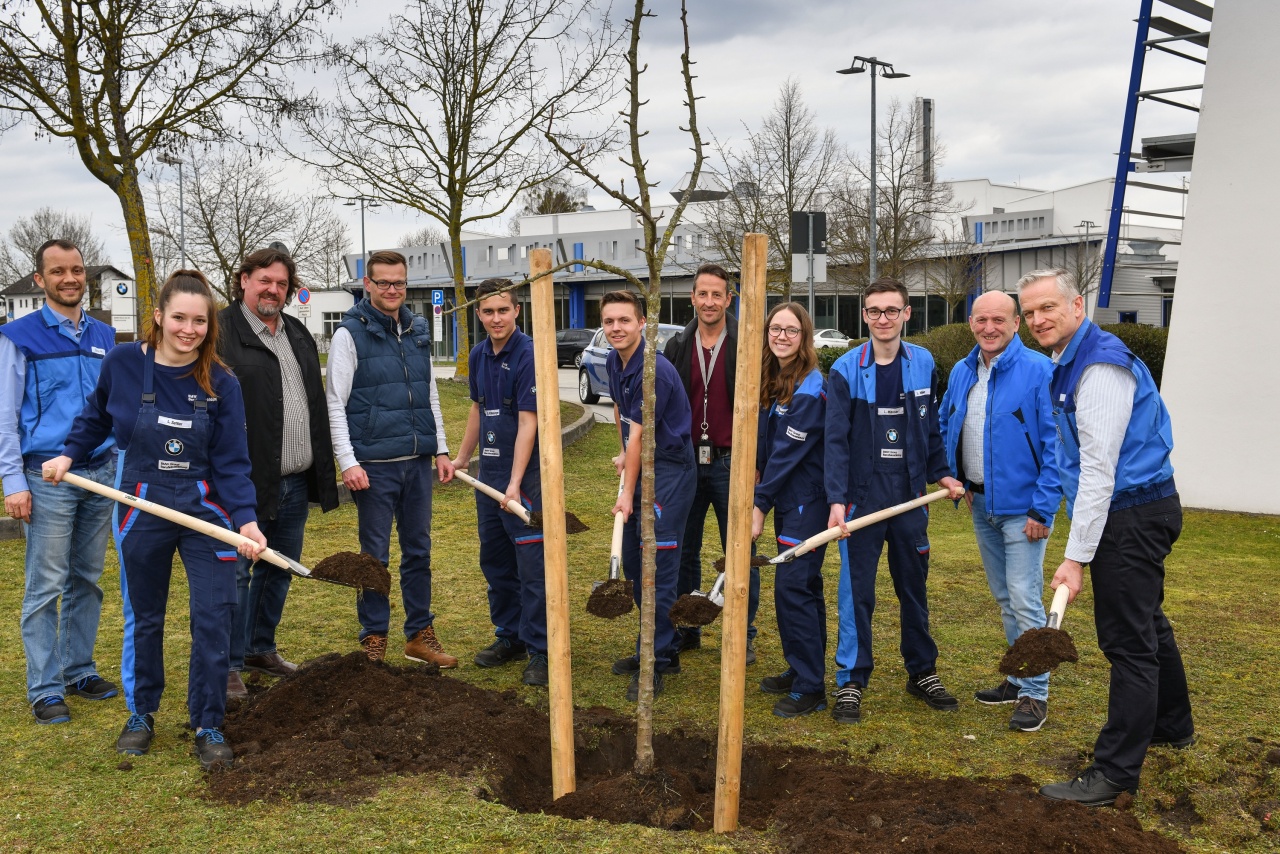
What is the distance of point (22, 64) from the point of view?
10180 millimetres

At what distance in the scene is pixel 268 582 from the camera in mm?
5539

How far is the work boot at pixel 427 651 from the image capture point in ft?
18.4

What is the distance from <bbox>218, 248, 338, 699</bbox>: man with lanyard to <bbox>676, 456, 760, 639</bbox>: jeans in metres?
1.92

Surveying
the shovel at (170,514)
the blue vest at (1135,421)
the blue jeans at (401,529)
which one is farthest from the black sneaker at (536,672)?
the blue vest at (1135,421)

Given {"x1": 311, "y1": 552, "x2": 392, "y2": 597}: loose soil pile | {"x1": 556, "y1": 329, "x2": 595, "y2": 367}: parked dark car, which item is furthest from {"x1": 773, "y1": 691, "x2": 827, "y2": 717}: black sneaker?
{"x1": 556, "y1": 329, "x2": 595, "y2": 367}: parked dark car

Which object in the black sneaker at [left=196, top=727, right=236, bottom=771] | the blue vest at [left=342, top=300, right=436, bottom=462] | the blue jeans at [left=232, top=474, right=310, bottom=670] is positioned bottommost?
the black sneaker at [left=196, top=727, right=236, bottom=771]

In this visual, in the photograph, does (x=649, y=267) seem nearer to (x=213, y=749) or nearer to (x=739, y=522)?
(x=739, y=522)

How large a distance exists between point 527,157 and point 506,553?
43.8 ft

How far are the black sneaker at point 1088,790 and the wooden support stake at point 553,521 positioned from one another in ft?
5.81

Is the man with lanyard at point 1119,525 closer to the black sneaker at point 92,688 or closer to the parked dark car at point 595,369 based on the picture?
the black sneaker at point 92,688

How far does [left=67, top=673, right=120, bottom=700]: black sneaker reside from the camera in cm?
503

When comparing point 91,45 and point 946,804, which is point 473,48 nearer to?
point 91,45

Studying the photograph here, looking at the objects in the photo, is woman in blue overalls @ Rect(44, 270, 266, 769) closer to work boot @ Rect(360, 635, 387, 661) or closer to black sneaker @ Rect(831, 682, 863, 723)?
work boot @ Rect(360, 635, 387, 661)

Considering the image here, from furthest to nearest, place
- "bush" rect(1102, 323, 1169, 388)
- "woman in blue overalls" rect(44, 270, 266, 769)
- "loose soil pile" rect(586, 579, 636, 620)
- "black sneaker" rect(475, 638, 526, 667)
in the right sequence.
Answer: "bush" rect(1102, 323, 1169, 388), "black sneaker" rect(475, 638, 526, 667), "loose soil pile" rect(586, 579, 636, 620), "woman in blue overalls" rect(44, 270, 266, 769)
